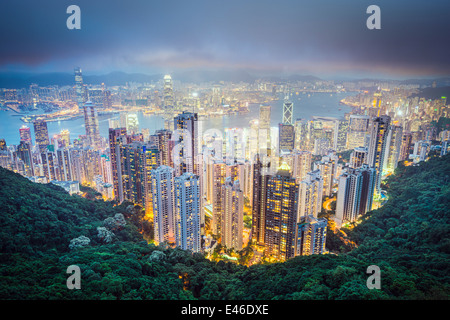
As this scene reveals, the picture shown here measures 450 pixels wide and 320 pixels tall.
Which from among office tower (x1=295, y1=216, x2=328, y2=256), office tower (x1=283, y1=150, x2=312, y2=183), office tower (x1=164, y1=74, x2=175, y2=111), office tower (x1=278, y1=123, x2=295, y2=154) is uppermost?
office tower (x1=164, y1=74, x2=175, y2=111)

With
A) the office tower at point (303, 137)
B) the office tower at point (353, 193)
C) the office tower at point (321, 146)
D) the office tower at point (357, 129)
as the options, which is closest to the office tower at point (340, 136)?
the office tower at point (357, 129)

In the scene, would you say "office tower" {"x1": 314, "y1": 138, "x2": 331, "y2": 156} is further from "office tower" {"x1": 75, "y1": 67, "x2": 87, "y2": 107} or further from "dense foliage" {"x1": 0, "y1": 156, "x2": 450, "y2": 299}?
"office tower" {"x1": 75, "y1": 67, "x2": 87, "y2": 107}

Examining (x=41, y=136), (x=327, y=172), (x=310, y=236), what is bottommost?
(x=310, y=236)

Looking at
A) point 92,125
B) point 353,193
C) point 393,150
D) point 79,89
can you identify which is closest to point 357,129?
point 393,150

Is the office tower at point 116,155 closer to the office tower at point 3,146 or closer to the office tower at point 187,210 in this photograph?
the office tower at point 3,146

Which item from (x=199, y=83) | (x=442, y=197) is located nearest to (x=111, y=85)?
(x=199, y=83)

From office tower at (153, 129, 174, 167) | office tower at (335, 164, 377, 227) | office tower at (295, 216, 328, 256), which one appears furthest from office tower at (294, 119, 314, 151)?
office tower at (295, 216, 328, 256)

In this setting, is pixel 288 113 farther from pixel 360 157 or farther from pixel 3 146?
pixel 3 146
